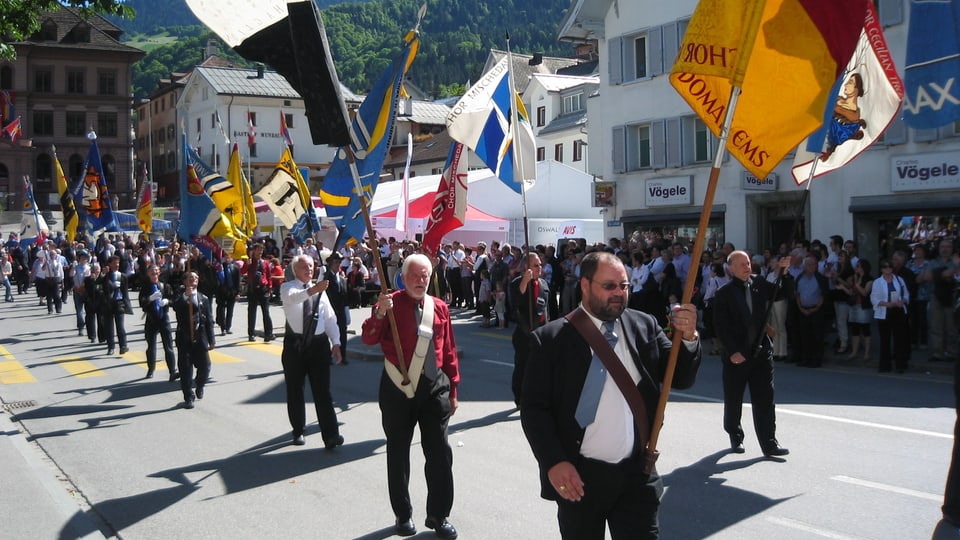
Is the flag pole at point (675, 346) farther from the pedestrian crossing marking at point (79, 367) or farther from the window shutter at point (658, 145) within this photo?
the window shutter at point (658, 145)

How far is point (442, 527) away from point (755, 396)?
3531 millimetres

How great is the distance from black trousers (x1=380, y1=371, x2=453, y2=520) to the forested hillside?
359 ft

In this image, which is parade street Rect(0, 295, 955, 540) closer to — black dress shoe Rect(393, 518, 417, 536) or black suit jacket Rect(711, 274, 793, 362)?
black dress shoe Rect(393, 518, 417, 536)

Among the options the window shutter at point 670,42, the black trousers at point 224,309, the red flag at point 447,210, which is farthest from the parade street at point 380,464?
the window shutter at point 670,42

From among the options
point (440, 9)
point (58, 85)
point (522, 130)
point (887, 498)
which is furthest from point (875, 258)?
point (440, 9)

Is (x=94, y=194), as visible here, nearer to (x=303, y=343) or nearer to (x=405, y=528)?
(x=303, y=343)

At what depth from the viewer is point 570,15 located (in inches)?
1097

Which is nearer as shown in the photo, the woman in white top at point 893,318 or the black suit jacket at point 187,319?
the black suit jacket at point 187,319

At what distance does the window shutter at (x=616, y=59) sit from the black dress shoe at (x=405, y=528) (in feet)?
71.9

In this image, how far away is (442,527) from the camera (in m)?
6.05

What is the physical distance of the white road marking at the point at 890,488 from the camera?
668 centimetres

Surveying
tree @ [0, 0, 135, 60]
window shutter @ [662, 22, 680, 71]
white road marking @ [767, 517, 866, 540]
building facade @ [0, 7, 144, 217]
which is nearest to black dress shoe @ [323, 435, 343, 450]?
A: white road marking @ [767, 517, 866, 540]

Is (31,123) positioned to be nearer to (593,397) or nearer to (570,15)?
(570,15)

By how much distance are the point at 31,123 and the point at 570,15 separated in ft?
216
